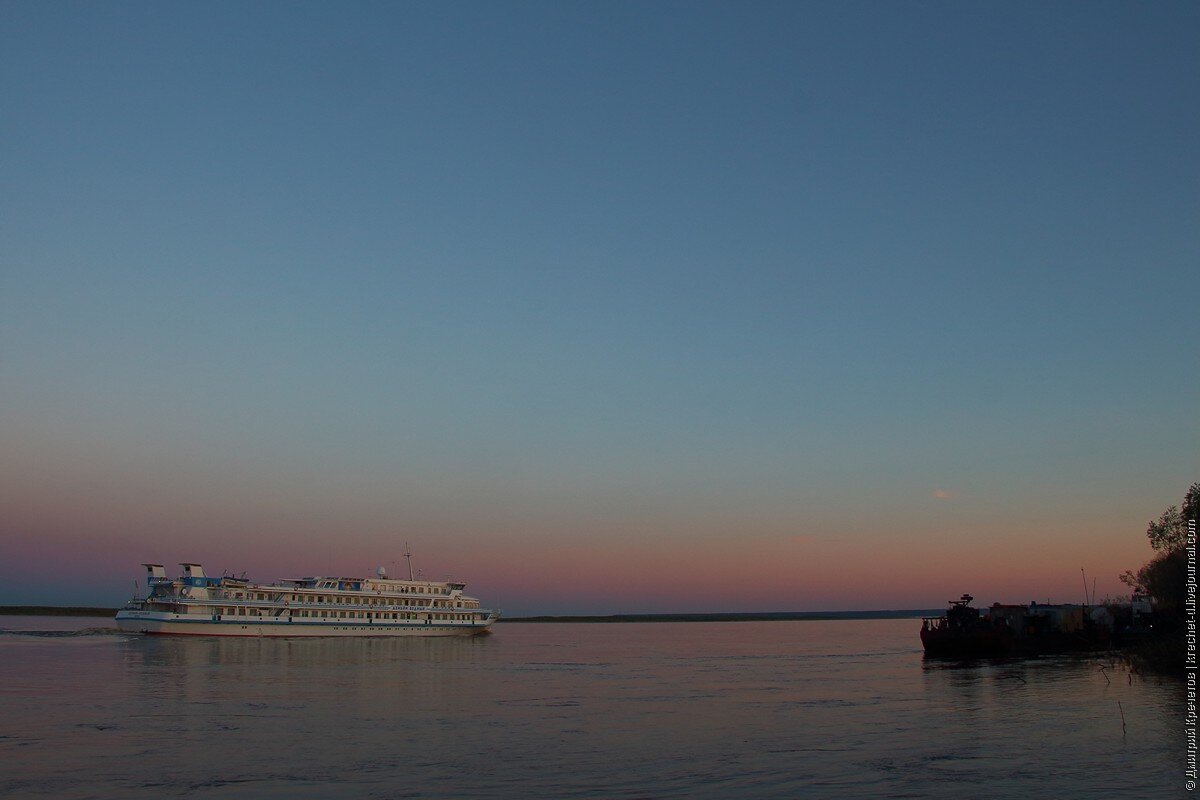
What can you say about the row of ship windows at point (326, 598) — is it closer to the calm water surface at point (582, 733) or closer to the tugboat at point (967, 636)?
the calm water surface at point (582, 733)

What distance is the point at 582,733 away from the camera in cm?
3516

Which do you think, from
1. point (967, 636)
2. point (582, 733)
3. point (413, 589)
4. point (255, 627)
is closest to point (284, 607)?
point (255, 627)

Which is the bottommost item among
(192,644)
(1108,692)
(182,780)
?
(192,644)

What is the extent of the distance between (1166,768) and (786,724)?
14314mm

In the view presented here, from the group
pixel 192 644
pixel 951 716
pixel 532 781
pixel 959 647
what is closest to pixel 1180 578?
pixel 959 647

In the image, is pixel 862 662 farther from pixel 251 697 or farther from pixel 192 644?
pixel 192 644

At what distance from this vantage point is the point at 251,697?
4781 centimetres

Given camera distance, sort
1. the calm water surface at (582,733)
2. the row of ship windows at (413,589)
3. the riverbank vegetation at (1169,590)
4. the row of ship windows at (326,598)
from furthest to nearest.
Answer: the row of ship windows at (413,589) < the row of ship windows at (326,598) < the riverbank vegetation at (1169,590) < the calm water surface at (582,733)

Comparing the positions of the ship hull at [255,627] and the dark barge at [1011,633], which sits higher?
the dark barge at [1011,633]

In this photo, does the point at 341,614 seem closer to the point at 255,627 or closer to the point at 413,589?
the point at 255,627

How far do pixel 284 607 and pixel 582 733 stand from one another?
79.6 m

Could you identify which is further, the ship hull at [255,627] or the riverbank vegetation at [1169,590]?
the ship hull at [255,627]

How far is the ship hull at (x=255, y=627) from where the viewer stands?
4013 inches

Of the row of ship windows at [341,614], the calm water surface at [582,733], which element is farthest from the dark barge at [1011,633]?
the row of ship windows at [341,614]
